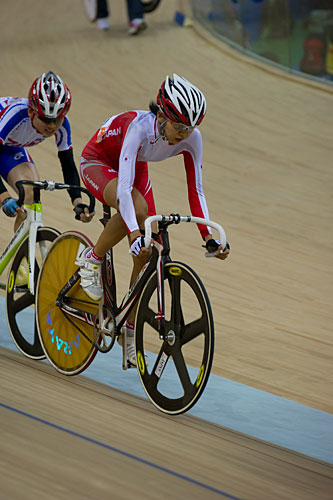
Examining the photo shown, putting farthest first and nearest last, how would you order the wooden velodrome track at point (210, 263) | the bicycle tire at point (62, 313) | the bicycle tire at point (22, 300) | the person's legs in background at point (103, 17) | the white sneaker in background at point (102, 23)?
the white sneaker in background at point (102, 23), the person's legs in background at point (103, 17), the bicycle tire at point (22, 300), the bicycle tire at point (62, 313), the wooden velodrome track at point (210, 263)

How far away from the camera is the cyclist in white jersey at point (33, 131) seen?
335cm

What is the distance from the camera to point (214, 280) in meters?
4.93

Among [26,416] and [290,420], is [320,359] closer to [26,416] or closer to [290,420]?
[290,420]

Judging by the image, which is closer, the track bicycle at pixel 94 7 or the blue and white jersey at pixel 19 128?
the blue and white jersey at pixel 19 128

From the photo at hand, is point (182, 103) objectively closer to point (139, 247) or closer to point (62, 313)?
point (139, 247)

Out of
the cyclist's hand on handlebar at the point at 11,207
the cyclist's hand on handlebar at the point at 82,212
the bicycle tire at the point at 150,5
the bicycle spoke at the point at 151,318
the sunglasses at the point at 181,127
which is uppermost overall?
the sunglasses at the point at 181,127

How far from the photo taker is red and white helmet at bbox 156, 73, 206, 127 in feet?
9.29

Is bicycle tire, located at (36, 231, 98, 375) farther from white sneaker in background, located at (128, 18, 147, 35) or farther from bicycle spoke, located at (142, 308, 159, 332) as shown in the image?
white sneaker in background, located at (128, 18, 147, 35)

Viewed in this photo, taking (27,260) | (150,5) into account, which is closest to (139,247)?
(27,260)

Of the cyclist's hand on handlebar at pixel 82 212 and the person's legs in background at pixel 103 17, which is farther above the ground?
the cyclist's hand on handlebar at pixel 82 212

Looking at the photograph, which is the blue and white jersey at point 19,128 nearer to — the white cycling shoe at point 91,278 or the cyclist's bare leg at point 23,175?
the cyclist's bare leg at point 23,175

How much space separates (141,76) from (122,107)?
1247mm

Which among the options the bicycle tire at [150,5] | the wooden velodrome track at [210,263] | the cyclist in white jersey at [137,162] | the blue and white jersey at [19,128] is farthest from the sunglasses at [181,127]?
the bicycle tire at [150,5]

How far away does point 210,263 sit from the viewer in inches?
206
